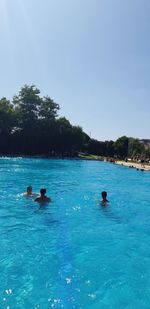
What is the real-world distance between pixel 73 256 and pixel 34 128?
62486 millimetres

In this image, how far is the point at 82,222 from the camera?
40.1ft

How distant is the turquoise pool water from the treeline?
52270 millimetres

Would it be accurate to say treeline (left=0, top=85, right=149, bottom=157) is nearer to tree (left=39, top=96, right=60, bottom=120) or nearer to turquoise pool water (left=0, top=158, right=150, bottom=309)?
tree (left=39, top=96, right=60, bottom=120)

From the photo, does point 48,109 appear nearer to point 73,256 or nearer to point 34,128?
point 34,128

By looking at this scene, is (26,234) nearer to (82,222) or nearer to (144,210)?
(82,222)

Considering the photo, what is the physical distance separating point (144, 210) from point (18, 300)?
425 inches

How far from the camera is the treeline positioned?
6588 centimetres

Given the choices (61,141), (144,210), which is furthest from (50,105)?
(144,210)

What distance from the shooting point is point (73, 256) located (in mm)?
8398

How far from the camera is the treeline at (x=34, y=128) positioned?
65.9 meters

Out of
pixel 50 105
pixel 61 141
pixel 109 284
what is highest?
pixel 50 105

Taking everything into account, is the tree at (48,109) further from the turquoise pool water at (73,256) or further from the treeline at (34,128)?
the turquoise pool water at (73,256)

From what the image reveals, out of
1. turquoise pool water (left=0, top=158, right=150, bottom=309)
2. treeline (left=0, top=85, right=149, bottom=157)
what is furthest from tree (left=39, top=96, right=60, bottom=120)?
turquoise pool water (left=0, top=158, right=150, bottom=309)

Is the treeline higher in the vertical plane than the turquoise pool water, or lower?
higher
